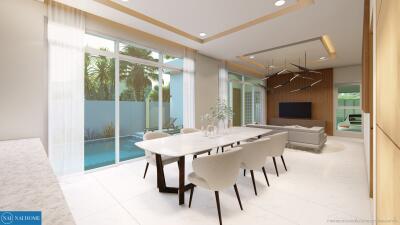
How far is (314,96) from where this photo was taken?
8266 mm

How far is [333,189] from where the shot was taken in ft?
8.92

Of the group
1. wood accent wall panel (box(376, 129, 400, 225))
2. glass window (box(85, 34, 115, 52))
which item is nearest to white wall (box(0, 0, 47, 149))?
glass window (box(85, 34, 115, 52))

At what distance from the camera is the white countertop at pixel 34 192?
662mm

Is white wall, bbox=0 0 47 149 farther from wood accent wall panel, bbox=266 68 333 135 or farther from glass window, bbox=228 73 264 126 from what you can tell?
wood accent wall panel, bbox=266 68 333 135

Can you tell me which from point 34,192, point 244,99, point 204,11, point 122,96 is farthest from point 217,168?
point 244,99

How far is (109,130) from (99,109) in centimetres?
48

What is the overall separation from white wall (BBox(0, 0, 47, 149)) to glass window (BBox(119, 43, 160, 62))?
1379mm

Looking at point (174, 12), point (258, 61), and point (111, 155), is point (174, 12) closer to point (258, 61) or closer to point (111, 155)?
point (111, 155)

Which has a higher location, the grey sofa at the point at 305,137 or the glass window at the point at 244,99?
the glass window at the point at 244,99

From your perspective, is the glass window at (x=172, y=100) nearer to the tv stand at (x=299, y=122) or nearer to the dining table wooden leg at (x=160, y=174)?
the dining table wooden leg at (x=160, y=174)

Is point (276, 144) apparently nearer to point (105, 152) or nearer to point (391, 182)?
point (391, 182)

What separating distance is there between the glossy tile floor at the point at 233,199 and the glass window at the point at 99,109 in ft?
1.92

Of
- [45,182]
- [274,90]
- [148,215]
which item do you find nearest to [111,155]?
[148,215]

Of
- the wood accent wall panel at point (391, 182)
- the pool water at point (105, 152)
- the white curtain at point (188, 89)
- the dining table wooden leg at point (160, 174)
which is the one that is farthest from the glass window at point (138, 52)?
the wood accent wall panel at point (391, 182)
